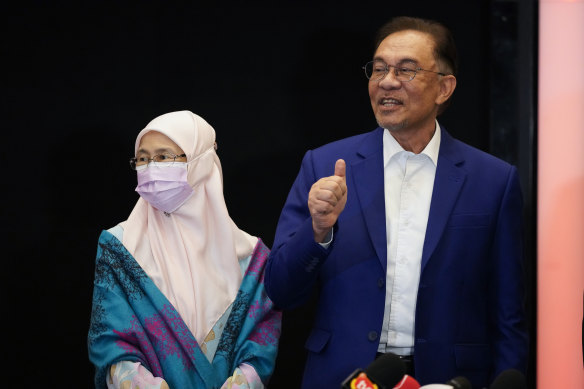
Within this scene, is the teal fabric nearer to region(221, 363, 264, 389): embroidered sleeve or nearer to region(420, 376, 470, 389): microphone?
region(221, 363, 264, 389): embroidered sleeve

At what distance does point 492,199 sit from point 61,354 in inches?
93.9

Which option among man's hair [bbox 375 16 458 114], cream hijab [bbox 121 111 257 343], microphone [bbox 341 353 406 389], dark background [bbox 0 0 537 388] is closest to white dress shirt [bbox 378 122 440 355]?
man's hair [bbox 375 16 458 114]

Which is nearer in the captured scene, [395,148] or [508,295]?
[508,295]

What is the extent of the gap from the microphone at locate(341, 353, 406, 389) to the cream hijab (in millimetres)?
1527

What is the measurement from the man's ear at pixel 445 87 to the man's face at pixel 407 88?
0.03 metres

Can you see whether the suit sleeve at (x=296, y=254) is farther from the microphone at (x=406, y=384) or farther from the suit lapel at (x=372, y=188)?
the microphone at (x=406, y=384)

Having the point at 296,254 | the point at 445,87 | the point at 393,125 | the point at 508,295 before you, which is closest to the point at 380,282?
the point at 296,254

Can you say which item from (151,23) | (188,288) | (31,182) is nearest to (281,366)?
(188,288)

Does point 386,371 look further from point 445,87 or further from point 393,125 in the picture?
point 445,87

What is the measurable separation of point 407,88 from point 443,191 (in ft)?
1.34

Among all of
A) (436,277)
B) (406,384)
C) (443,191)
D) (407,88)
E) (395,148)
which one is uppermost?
(407,88)

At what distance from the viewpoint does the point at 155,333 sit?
3074mm

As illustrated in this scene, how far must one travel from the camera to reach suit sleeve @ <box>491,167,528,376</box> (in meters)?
2.83

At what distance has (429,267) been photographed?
277cm
